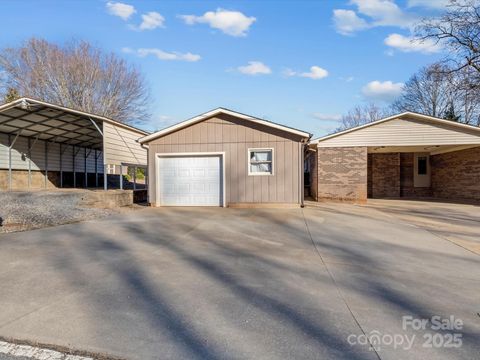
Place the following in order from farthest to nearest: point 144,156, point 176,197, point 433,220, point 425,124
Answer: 1. point 144,156
2. point 425,124
3. point 176,197
4. point 433,220

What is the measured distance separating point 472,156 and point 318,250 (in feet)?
44.2

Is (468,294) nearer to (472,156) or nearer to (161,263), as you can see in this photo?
Result: (161,263)

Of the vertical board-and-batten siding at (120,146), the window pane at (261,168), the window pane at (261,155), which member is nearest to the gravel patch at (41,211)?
the vertical board-and-batten siding at (120,146)

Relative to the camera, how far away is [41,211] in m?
9.34

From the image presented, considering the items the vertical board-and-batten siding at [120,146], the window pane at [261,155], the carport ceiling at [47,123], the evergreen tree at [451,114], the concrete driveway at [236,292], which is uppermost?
the evergreen tree at [451,114]

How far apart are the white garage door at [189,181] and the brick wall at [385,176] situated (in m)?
10.7

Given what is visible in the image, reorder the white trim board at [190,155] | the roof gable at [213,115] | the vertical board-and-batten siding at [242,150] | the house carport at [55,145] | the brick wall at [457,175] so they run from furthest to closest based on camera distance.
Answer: the brick wall at [457,175] < the house carport at [55,145] < the white trim board at [190,155] < the vertical board-and-batten siding at [242,150] < the roof gable at [213,115]

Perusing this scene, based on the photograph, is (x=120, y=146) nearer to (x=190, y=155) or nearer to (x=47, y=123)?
Result: (x=47, y=123)

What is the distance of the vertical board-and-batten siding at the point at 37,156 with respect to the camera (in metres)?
16.2

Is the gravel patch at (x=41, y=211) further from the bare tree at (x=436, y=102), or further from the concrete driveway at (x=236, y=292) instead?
the bare tree at (x=436, y=102)

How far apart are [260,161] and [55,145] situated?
14100 millimetres

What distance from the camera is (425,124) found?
1380cm

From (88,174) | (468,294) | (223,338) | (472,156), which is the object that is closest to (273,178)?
(468,294)

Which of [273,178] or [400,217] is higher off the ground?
[273,178]
